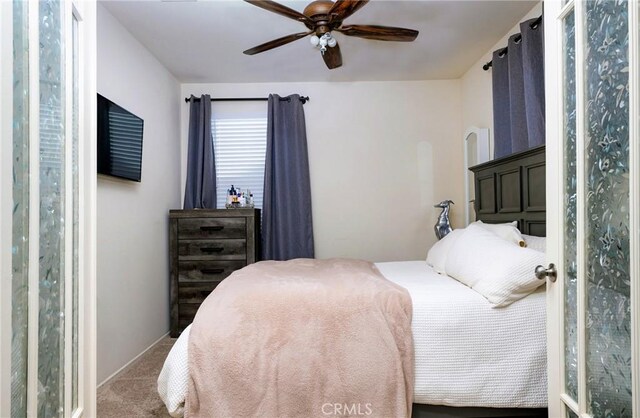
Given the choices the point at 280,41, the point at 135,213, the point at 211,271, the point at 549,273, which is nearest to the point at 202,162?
the point at 135,213

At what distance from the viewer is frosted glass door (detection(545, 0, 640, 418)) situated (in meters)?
0.84

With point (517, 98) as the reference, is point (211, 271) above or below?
below

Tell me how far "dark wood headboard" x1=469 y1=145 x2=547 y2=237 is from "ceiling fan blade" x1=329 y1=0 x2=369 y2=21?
1299mm

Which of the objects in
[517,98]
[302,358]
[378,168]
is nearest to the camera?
[302,358]

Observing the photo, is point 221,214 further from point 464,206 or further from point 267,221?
point 464,206

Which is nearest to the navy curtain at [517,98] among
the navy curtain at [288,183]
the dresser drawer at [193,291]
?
the navy curtain at [288,183]

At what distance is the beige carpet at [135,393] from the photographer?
1937 mm

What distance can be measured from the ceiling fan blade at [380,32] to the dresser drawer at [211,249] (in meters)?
1.95

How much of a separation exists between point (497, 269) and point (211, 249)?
240 cm

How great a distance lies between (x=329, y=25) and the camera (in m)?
2.10

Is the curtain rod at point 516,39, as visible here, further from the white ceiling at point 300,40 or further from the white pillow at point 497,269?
the white pillow at point 497,269

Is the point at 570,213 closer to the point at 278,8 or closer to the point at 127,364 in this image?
the point at 278,8

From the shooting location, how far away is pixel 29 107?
2.58ft

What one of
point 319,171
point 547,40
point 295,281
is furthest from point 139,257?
point 547,40
